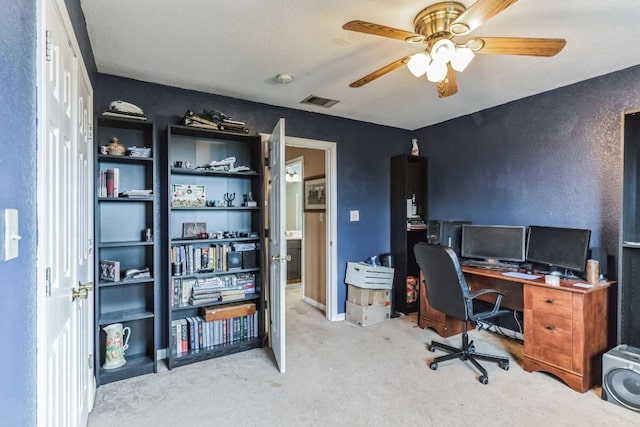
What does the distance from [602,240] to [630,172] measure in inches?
25.9

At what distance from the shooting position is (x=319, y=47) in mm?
2260

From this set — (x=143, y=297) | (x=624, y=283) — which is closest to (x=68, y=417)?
(x=143, y=297)

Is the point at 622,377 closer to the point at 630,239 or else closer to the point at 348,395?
the point at 630,239

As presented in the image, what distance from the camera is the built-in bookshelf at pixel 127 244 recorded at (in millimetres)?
2521

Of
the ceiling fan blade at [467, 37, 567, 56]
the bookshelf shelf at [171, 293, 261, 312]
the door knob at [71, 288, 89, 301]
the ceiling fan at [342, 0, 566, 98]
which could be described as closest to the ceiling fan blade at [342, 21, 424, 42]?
the ceiling fan at [342, 0, 566, 98]

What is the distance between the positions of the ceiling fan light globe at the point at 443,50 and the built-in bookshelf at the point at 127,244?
214 centimetres

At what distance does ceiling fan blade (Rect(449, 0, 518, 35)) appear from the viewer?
1373mm

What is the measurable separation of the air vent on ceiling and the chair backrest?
1.67 meters

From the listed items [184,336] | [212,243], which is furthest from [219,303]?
[212,243]

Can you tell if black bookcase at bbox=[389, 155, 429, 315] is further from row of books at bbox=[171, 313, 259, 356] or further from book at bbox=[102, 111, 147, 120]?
book at bbox=[102, 111, 147, 120]

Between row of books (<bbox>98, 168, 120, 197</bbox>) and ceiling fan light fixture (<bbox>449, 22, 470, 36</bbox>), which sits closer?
ceiling fan light fixture (<bbox>449, 22, 470, 36</bbox>)

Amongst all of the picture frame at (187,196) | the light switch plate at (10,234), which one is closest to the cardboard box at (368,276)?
the picture frame at (187,196)

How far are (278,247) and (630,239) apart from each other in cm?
250

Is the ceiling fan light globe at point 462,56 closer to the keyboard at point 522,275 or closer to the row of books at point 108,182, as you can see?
the keyboard at point 522,275
